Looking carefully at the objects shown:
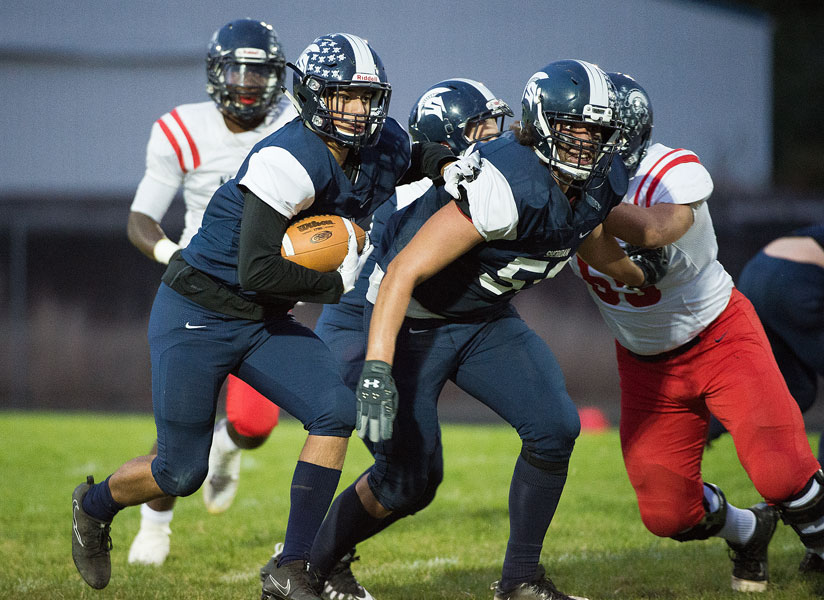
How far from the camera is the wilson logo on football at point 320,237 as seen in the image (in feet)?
10.1

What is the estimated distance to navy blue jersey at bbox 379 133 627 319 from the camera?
2.82m

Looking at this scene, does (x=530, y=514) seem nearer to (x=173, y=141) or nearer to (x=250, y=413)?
(x=250, y=413)

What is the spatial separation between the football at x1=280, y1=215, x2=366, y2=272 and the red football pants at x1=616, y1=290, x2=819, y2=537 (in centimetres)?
127

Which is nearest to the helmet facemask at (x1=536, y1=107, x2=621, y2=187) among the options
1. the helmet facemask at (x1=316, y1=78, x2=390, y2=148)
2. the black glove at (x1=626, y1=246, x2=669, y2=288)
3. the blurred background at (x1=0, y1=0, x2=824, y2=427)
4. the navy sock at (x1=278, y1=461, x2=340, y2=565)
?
the black glove at (x1=626, y1=246, x2=669, y2=288)

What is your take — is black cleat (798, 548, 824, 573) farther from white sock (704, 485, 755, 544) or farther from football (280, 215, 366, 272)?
football (280, 215, 366, 272)

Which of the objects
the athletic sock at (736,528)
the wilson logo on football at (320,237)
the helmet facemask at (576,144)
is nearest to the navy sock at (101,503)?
the wilson logo on football at (320,237)

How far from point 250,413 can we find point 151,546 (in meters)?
0.71

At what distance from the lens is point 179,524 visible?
16.7ft

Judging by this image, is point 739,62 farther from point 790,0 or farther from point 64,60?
point 64,60

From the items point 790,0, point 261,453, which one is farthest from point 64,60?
point 790,0

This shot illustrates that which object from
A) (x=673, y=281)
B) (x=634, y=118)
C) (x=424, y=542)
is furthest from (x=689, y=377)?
(x=424, y=542)

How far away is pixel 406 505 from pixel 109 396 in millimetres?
9513

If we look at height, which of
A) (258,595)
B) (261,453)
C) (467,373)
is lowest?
(261,453)

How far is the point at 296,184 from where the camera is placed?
2957mm
